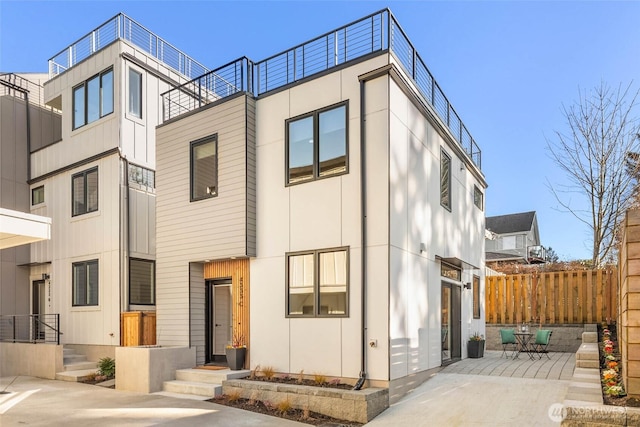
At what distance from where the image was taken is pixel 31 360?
1266cm

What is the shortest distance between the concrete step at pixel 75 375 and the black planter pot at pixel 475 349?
9.28m

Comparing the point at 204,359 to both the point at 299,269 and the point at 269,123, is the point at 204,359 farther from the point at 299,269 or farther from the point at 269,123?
the point at 269,123

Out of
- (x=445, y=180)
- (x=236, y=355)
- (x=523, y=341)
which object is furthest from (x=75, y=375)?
(x=523, y=341)

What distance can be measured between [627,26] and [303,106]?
10.4 m

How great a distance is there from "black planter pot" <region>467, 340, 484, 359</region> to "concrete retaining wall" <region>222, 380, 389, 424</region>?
17.2 feet

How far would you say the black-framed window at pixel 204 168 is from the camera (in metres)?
10.9

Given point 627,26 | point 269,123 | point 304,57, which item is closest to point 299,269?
point 269,123

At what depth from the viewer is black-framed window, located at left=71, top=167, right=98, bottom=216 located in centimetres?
1395

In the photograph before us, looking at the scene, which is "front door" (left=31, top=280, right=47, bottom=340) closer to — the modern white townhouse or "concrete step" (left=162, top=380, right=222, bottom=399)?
the modern white townhouse

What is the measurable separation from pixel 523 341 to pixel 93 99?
13694 mm

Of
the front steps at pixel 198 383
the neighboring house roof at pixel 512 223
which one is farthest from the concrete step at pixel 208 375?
the neighboring house roof at pixel 512 223

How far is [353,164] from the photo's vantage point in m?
8.93

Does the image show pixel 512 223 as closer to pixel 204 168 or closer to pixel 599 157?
pixel 599 157

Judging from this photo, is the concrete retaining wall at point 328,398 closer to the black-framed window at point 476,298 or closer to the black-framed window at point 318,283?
the black-framed window at point 318,283
